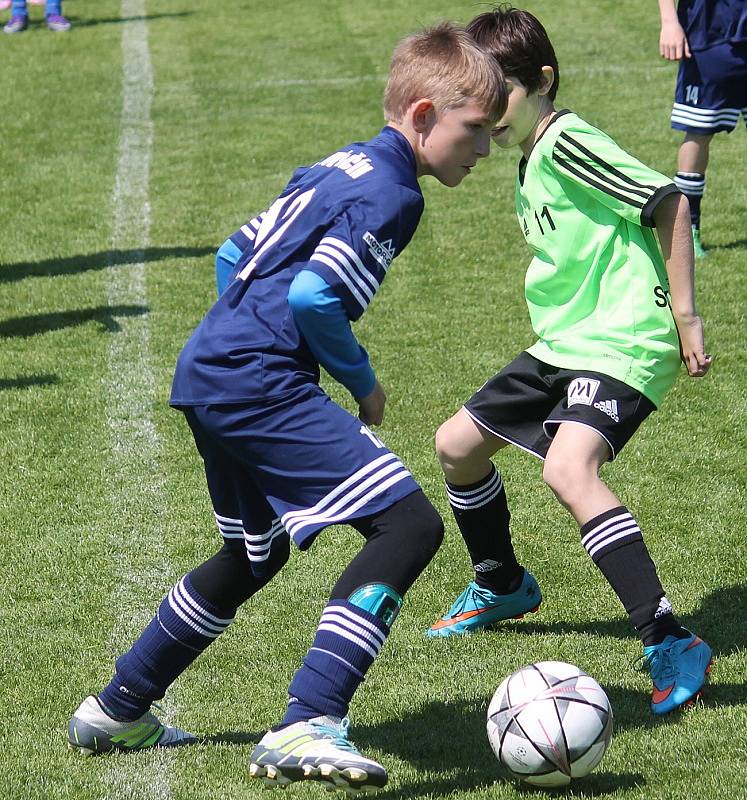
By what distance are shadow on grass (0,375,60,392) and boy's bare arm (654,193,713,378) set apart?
3660 mm

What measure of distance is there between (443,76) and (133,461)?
2.91m

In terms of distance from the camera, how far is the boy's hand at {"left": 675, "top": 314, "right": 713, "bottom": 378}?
12.2ft

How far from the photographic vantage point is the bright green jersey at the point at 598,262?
371 centimetres

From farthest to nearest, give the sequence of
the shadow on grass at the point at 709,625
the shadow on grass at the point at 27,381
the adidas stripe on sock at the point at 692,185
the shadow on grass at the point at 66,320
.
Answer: the adidas stripe on sock at the point at 692,185
the shadow on grass at the point at 66,320
the shadow on grass at the point at 27,381
the shadow on grass at the point at 709,625

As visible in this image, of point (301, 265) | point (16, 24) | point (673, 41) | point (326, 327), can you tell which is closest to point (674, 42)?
point (673, 41)

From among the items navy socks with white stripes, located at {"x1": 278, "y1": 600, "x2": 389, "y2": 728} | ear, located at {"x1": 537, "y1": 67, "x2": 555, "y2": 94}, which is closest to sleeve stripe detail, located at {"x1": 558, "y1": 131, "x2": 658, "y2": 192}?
ear, located at {"x1": 537, "y1": 67, "x2": 555, "y2": 94}

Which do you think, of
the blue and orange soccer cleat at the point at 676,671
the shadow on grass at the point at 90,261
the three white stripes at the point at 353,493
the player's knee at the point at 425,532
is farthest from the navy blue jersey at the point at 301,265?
the shadow on grass at the point at 90,261

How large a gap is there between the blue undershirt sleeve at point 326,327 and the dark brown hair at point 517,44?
1.17 meters

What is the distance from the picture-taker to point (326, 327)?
3018 millimetres

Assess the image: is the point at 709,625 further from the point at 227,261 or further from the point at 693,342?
the point at 227,261

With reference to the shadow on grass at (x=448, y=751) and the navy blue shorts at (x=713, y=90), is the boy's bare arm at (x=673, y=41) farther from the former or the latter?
the shadow on grass at (x=448, y=751)

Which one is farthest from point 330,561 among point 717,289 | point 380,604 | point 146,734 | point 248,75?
point 248,75

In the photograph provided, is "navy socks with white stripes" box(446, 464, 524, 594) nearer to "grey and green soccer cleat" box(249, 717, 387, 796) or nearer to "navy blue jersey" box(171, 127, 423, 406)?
"navy blue jersey" box(171, 127, 423, 406)

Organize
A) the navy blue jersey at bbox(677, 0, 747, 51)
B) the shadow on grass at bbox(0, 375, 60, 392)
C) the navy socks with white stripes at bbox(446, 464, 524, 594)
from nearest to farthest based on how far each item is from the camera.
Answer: the navy socks with white stripes at bbox(446, 464, 524, 594) < the shadow on grass at bbox(0, 375, 60, 392) < the navy blue jersey at bbox(677, 0, 747, 51)
